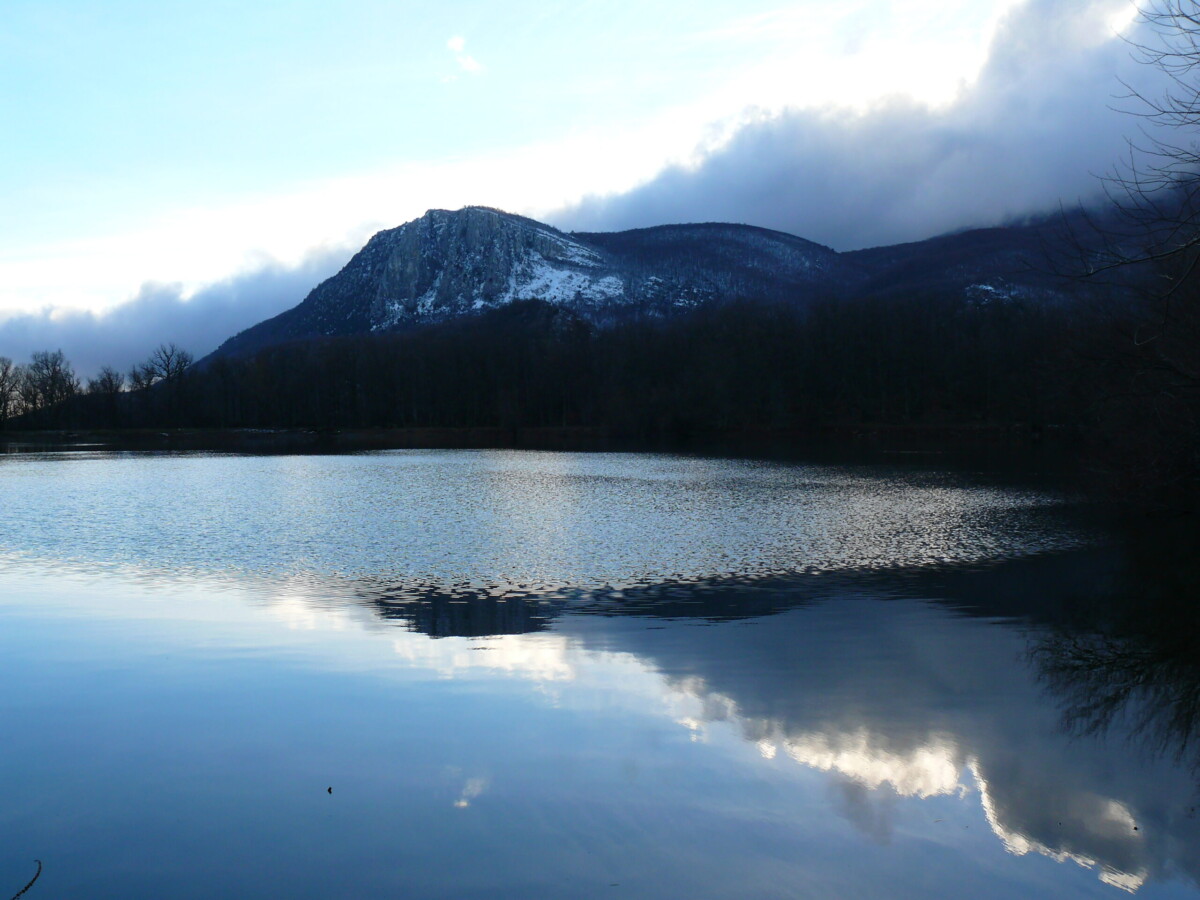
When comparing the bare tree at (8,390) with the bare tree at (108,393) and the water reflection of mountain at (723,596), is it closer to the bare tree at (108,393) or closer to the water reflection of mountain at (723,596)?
the bare tree at (108,393)

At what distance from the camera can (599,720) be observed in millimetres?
9672

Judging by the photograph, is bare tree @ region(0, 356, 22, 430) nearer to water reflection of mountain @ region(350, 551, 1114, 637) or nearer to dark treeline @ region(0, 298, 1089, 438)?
dark treeline @ region(0, 298, 1089, 438)

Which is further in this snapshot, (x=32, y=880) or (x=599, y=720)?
(x=599, y=720)

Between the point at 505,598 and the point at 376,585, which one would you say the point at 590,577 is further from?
the point at 376,585

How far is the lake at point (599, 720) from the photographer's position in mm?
6613

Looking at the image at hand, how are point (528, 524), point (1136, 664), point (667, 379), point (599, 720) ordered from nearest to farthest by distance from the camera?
point (599, 720) < point (1136, 664) < point (528, 524) < point (667, 379)

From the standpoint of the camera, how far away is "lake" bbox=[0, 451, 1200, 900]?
661 cm

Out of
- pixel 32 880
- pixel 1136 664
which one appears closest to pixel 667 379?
pixel 1136 664

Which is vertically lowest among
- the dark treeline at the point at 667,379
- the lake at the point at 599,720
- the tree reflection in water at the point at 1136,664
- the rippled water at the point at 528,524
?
the tree reflection in water at the point at 1136,664

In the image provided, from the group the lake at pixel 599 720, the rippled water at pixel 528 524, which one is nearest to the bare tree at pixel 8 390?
the rippled water at pixel 528 524

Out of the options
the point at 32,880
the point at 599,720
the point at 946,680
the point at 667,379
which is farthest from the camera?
the point at 667,379

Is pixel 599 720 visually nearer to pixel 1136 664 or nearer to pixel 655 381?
pixel 1136 664

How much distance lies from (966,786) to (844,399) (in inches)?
3721

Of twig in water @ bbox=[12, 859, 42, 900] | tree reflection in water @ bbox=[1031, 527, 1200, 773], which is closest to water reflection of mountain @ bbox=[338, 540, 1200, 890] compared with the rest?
tree reflection in water @ bbox=[1031, 527, 1200, 773]
